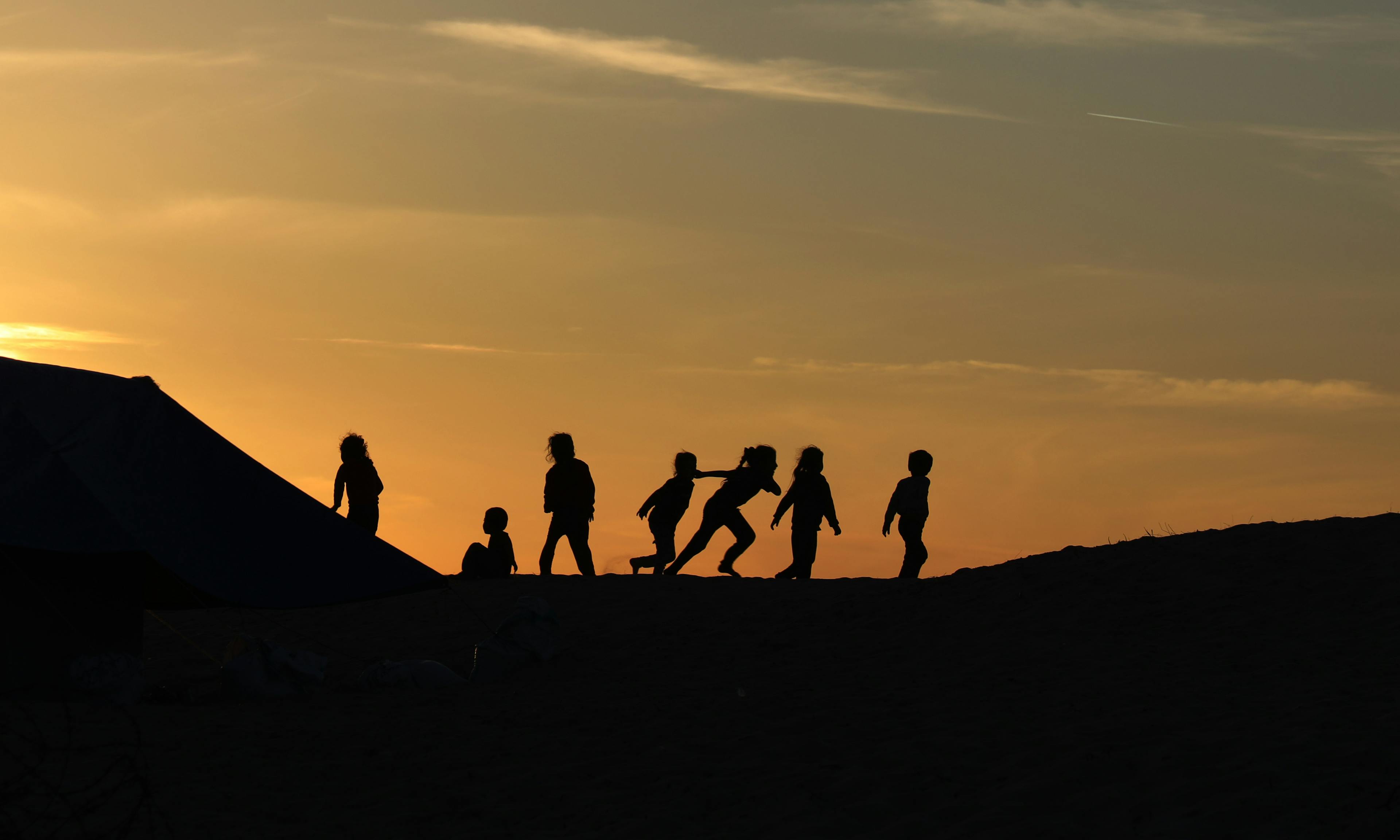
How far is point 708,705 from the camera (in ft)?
37.0

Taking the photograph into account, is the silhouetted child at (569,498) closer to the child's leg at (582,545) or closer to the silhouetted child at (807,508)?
the child's leg at (582,545)

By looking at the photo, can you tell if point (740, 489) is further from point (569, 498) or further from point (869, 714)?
point (869, 714)

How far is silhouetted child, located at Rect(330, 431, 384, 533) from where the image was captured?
54.2 ft

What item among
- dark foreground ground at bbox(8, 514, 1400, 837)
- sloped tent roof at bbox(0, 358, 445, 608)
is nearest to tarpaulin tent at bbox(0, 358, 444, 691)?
sloped tent roof at bbox(0, 358, 445, 608)

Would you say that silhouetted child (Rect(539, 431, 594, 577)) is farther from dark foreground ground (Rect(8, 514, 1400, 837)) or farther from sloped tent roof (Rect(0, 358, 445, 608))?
sloped tent roof (Rect(0, 358, 445, 608))

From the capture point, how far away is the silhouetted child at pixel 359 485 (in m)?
16.5

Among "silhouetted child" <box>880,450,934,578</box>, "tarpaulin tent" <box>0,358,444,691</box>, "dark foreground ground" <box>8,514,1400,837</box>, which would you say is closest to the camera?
"dark foreground ground" <box>8,514,1400,837</box>

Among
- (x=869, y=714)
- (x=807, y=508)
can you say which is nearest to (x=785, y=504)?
(x=807, y=508)

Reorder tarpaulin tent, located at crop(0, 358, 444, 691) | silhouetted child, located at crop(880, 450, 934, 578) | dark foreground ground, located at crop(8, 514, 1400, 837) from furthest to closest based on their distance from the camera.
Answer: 1. silhouetted child, located at crop(880, 450, 934, 578)
2. tarpaulin tent, located at crop(0, 358, 444, 691)
3. dark foreground ground, located at crop(8, 514, 1400, 837)

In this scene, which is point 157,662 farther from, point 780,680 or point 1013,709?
point 1013,709

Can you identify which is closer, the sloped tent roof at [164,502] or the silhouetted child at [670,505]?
the sloped tent roof at [164,502]

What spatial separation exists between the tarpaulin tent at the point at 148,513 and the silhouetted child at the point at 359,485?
3.12 meters

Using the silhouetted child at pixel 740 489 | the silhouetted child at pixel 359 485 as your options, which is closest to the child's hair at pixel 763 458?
the silhouetted child at pixel 740 489

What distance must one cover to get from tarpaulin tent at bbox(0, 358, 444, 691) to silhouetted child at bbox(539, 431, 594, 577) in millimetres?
3129
